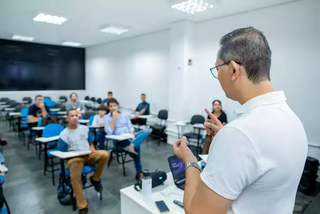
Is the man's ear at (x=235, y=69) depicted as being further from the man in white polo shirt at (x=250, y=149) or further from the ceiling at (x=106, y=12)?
the ceiling at (x=106, y=12)

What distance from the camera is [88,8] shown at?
4.37 m

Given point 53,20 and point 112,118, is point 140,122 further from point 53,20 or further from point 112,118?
point 53,20

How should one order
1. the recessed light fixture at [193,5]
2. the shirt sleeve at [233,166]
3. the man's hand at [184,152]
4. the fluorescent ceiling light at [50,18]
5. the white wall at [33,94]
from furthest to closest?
1. the white wall at [33,94]
2. the fluorescent ceiling light at [50,18]
3. the recessed light fixture at [193,5]
4. the man's hand at [184,152]
5. the shirt sleeve at [233,166]

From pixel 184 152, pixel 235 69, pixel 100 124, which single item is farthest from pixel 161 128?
pixel 235 69

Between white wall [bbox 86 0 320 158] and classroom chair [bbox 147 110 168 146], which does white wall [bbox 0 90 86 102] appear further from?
classroom chair [bbox 147 110 168 146]

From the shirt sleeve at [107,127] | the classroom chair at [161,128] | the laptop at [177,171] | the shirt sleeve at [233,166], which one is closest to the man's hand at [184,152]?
the shirt sleeve at [233,166]

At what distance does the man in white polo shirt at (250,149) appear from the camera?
0.64m

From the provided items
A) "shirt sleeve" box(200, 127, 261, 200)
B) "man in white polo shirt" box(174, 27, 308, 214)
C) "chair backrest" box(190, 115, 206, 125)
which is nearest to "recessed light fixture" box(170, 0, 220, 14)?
"chair backrest" box(190, 115, 206, 125)

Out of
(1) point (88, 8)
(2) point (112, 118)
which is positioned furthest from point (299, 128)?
(1) point (88, 8)

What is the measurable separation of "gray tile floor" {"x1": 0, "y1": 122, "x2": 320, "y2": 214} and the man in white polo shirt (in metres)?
1.97

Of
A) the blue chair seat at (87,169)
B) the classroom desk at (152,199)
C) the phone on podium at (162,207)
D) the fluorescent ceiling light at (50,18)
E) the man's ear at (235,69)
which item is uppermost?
the fluorescent ceiling light at (50,18)

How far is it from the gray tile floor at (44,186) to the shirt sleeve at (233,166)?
208cm

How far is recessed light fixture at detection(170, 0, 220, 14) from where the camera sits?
147 inches

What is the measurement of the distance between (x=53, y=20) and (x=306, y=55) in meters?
5.70
